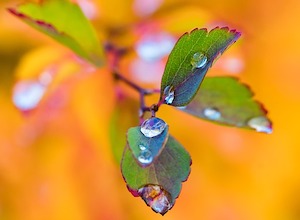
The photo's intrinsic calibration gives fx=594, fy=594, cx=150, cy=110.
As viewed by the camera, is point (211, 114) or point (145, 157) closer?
point (145, 157)

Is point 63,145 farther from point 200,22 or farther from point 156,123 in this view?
point 156,123

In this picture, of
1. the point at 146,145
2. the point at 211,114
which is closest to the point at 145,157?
the point at 146,145

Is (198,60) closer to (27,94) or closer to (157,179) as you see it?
(157,179)

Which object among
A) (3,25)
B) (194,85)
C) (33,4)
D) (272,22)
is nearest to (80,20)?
(33,4)

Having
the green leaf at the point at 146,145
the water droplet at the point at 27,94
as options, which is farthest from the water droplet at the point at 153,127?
the water droplet at the point at 27,94

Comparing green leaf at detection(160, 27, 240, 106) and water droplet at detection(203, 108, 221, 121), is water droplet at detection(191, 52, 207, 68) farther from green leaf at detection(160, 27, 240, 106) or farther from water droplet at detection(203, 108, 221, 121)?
water droplet at detection(203, 108, 221, 121)

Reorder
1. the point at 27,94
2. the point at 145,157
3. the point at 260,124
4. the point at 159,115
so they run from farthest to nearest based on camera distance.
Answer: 1. the point at 159,115
2. the point at 27,94
3. the point at 260,124
4. the point at 145,157

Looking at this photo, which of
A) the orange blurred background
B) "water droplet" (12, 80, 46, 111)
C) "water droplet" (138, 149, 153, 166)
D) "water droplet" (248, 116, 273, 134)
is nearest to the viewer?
"water droplet" (138, 149, 153, 166)

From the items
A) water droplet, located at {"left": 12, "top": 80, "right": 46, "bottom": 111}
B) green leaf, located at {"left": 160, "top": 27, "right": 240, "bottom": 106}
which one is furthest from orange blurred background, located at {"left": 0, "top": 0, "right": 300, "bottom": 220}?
green leaf, located at {"left": 160, "top": 27, "right": 240, "bottom": 106}
